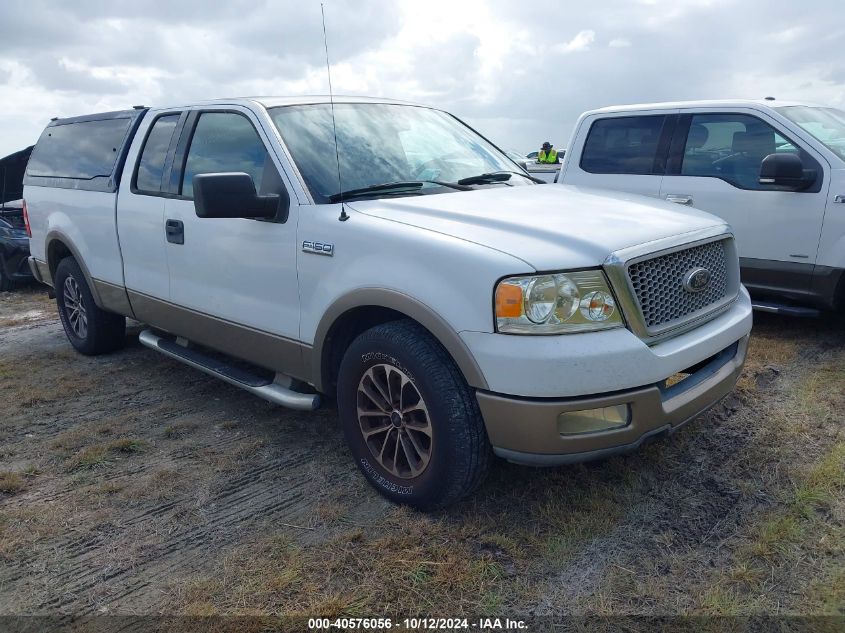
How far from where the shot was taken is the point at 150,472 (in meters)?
3.79

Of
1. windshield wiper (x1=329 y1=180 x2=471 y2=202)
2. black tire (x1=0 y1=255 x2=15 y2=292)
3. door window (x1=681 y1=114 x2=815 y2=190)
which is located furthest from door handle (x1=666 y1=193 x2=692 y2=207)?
black tire (x1=0 y1=255 x2=15 y2=292)

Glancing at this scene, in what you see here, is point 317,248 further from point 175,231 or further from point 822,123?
point 822,123

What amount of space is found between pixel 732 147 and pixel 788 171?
684 mm

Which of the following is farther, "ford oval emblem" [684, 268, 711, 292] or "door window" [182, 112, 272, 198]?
"door window" [182, 112, 272, 198]

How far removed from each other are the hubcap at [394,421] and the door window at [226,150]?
4.03ft

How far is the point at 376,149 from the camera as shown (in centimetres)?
391

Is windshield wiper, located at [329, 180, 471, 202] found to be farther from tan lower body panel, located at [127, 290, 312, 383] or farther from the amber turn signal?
the amber turn signal

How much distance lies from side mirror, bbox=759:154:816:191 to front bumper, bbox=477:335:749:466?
3342 mm

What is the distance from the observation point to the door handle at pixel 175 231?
14.3 ft

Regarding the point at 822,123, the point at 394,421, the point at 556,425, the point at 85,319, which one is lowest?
the point at 85,319

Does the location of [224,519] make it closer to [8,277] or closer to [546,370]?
[546,370]

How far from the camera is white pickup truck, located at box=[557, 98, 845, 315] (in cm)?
550

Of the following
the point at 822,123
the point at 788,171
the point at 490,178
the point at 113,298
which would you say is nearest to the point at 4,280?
the point at 113,298

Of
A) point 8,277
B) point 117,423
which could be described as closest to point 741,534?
point 117,423
